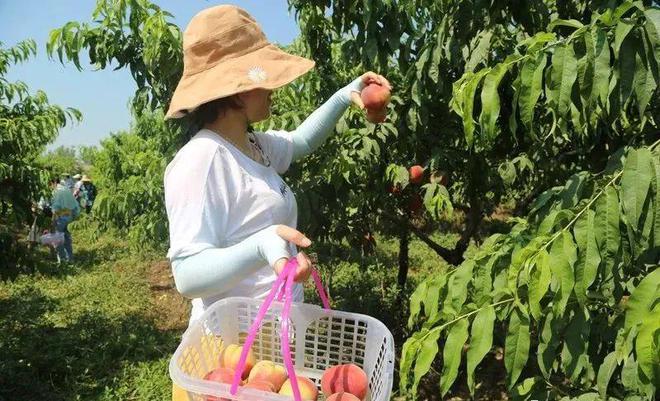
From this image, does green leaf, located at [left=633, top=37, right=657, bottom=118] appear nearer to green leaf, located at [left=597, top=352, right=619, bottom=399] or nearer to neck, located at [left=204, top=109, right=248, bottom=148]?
green leaf, located at [left=597, top=352, right=619, bottom=399]

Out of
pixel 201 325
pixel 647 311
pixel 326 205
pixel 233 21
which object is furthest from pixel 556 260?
pixel 326 205

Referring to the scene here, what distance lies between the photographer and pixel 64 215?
8555 millimetres

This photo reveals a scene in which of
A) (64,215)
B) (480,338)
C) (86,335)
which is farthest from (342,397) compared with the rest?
(64,215)

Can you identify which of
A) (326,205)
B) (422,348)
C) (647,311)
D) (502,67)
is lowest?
(326,205)

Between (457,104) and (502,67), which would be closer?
(502,67)

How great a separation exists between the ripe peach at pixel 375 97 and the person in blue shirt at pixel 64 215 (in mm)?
7433

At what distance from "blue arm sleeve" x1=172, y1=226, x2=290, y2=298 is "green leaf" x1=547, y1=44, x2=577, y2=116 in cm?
59

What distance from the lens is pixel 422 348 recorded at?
1291mm

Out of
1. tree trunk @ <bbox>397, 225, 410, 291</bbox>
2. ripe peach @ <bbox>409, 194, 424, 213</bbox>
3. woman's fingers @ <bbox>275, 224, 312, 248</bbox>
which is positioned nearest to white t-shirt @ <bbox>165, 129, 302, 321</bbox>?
woman's fingers @ <bbox>275, 224, 312, 248</bbox>

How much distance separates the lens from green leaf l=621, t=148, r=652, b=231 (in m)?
1.07

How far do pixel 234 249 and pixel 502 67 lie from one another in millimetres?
671

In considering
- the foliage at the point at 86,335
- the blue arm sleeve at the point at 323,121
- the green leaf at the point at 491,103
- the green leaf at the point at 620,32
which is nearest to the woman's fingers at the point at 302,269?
the green leaf at the point at 491,103

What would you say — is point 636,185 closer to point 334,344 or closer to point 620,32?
point 620,32

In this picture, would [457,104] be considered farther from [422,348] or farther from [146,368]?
[146,368]
